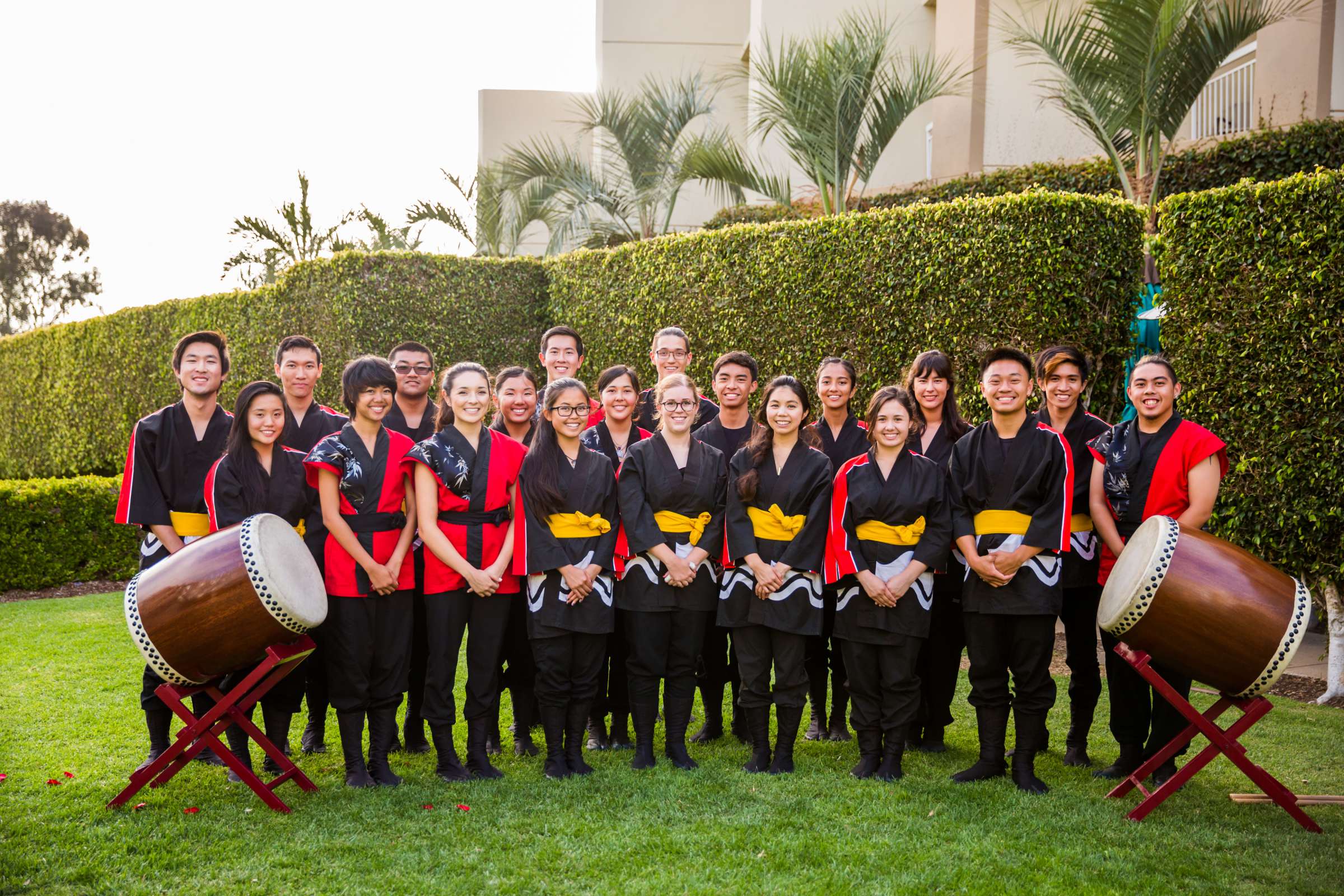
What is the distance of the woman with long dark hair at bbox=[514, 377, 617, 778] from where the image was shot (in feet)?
13.9

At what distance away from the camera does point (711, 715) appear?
4.93 m

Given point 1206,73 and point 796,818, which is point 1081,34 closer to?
point 1206,73

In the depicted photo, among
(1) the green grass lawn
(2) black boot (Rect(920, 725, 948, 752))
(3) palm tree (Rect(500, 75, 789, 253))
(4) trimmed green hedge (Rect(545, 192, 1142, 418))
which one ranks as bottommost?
(2) black boot (Rect(920, 725, 948, 752))

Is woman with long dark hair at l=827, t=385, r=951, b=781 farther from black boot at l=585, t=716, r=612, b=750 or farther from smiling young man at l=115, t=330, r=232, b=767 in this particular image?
smiling young man at l=115, t=330, r=232, b=767

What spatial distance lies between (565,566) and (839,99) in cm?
648

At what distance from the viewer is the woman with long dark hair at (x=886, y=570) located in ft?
13.7

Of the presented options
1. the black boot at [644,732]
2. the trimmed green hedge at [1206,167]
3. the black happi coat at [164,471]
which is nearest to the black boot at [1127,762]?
the black boot at [644,732]

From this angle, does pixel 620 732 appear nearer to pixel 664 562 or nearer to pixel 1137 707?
pixel 664 562

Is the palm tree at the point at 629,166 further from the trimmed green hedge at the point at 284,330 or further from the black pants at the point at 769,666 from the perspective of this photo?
the black pants at the point at 769,666

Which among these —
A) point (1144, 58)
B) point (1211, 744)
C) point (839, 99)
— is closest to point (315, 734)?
point (1211, 744)

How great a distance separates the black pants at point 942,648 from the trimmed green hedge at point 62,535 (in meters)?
8.58

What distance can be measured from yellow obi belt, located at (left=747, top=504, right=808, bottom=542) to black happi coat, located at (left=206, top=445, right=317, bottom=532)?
6.31 ft

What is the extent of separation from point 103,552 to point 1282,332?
10521mm

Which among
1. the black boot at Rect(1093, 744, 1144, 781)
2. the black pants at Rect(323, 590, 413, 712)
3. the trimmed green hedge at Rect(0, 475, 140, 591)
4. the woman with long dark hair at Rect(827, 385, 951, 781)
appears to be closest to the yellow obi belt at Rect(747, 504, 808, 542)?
the woman with long dark hair at Rect(827, 385, 951, 781)
